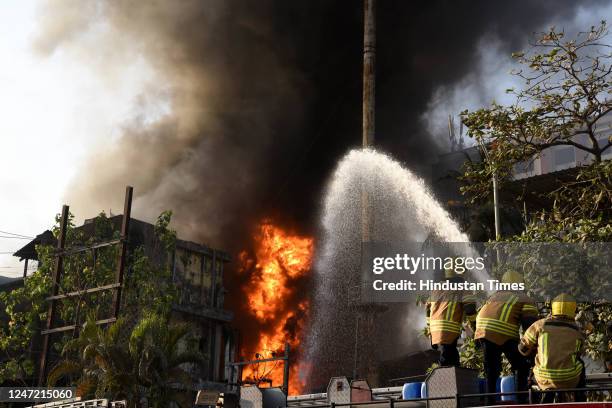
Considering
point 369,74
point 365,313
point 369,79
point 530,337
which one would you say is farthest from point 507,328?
point 369,74

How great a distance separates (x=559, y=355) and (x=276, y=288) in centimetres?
4706

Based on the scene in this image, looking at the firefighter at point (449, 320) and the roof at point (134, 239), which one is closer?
the firefighter at point (449, 320)

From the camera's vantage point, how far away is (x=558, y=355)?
1136 centimetres

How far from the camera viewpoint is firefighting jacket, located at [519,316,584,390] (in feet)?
37.1

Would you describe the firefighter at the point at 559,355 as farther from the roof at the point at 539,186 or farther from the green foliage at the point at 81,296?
the roof at the point at 539,186

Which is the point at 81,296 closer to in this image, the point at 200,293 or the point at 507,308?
the point at 200,293

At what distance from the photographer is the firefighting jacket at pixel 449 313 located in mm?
13656

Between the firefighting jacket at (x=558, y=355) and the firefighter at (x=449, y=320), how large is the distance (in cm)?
220

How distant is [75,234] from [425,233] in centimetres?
2210

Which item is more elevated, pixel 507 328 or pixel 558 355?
pixel 507 328

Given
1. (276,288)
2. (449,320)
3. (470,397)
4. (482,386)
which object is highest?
(276,288)

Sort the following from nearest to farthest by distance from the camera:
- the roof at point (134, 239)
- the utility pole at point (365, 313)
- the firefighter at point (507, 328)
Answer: the firefighter at point (507, 328) → the utility pole at point (365, 313) → the roof at point (134, 239)

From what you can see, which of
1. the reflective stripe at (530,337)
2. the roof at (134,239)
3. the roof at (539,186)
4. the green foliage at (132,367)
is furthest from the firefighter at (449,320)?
the roof at (134,239)

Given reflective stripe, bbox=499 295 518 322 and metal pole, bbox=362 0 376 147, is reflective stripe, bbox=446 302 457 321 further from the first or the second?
metal pole, bbox=362 0 376 147
